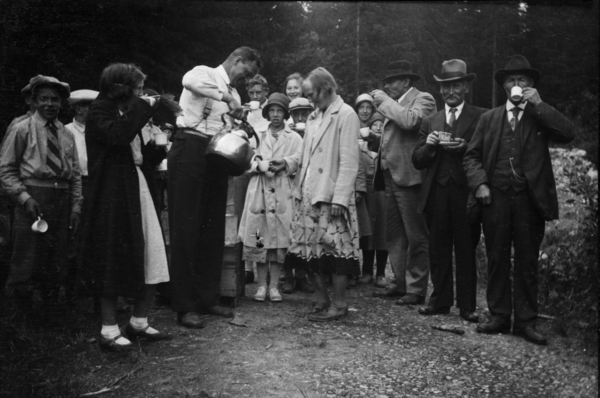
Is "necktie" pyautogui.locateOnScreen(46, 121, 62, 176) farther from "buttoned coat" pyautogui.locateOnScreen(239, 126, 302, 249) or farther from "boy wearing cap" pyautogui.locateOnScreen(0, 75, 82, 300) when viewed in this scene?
"buttoned coat" pyautogui.locateOnScreen(239, 126, 302, 249)

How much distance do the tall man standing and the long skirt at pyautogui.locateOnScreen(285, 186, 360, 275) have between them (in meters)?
0.75

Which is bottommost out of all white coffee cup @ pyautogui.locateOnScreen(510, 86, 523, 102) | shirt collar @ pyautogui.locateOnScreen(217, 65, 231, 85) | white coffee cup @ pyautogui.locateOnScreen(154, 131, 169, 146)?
white coffee cup @ pyautogui.locateOnScreen(154, 131, 169, 146)

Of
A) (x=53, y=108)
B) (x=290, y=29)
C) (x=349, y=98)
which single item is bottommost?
(x=53, y=108)

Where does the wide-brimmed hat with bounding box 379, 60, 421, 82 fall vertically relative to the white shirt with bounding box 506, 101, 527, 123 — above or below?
above

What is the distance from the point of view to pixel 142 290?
4.29 meters

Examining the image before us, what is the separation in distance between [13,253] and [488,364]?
3.91 meters

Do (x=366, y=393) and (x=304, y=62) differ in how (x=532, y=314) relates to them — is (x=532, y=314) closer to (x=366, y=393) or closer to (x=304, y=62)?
(x=366, y=393)

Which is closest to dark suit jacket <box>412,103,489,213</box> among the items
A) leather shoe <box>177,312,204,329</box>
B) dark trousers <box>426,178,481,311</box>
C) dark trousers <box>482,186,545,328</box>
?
dark trousers <box>426,178,481,311</box>

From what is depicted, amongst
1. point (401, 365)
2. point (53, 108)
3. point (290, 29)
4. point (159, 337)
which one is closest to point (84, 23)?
point (53, 108)

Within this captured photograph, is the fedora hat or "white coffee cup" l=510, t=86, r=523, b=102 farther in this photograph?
the fedora hat

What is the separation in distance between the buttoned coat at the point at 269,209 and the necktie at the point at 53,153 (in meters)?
1.93

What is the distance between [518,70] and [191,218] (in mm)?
3126

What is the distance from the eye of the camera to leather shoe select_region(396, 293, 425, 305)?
6047 millimetres

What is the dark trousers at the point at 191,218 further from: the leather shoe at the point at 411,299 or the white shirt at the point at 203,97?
the leather shoe at the point at 411,299
